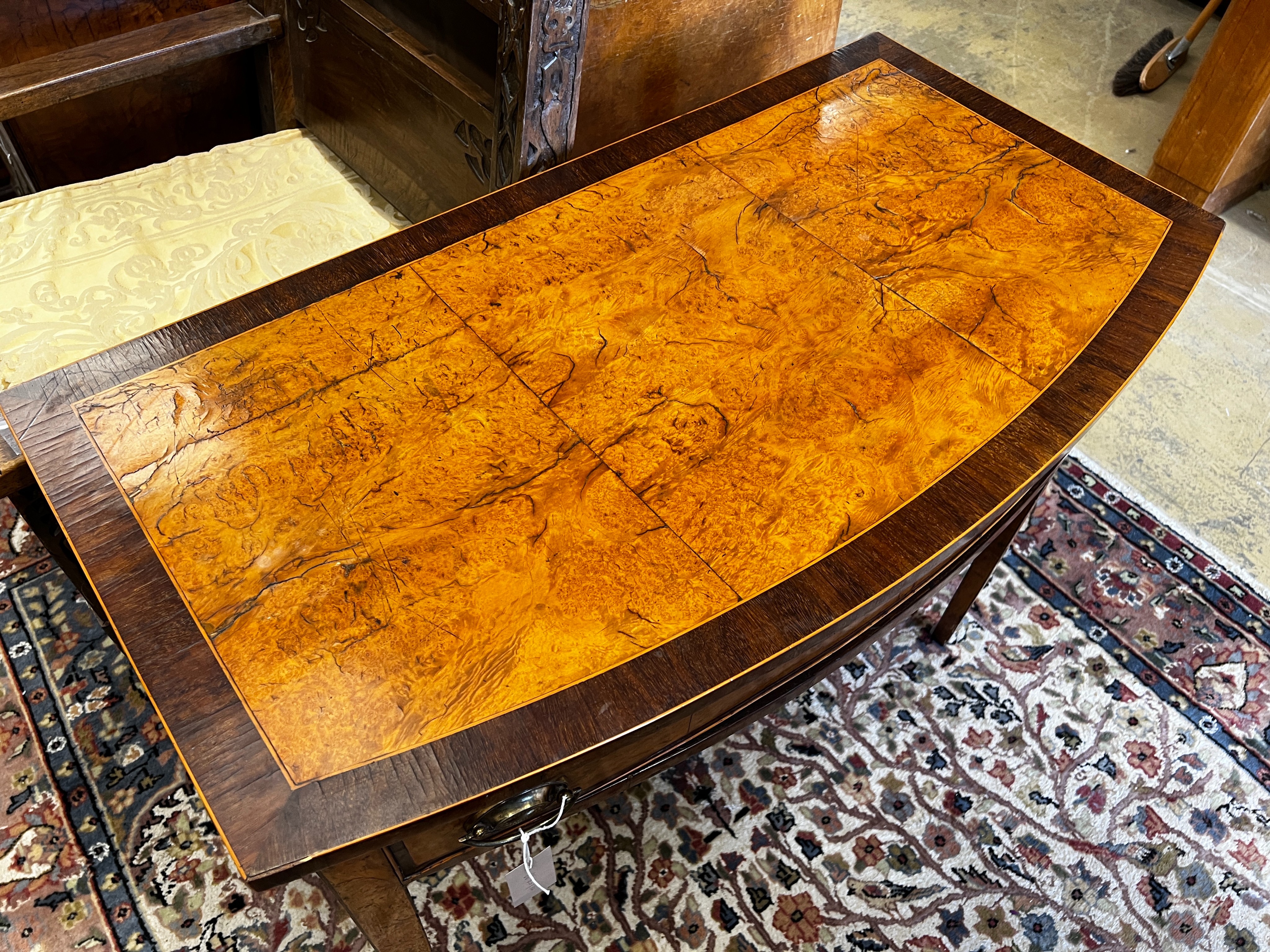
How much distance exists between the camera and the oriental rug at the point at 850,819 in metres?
1.40

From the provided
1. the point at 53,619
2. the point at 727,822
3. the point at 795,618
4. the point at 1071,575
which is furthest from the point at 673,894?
the point at 53,619

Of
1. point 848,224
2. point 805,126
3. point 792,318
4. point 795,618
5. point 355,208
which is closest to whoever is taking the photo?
point 795,618

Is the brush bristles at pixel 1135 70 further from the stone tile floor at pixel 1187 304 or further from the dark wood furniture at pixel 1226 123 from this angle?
the dark wood furniture at pixel 1226 123

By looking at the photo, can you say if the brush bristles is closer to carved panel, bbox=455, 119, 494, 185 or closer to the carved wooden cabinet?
the carved wooden cabinet

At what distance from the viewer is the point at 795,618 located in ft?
3.10

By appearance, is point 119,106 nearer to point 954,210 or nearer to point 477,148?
point 477,148

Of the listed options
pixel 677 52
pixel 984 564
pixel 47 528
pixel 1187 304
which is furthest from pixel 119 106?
pixel 1187 304

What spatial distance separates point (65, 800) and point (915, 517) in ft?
4.30

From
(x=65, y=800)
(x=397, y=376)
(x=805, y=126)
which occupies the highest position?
(x=805, y=126)

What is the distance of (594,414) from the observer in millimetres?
1092

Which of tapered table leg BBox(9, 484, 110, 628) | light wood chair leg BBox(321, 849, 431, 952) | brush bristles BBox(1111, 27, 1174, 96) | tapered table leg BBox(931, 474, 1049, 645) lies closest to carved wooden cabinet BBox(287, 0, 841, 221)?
tapered table leg BBox(9, 484, 110, 628)

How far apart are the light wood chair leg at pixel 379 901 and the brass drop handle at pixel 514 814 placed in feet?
0.27

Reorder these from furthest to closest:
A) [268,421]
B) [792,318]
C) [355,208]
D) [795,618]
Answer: [355,208] → [792,318] → [268,421] → [795,618]

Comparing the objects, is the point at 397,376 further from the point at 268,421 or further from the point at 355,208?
the point at 355,208
